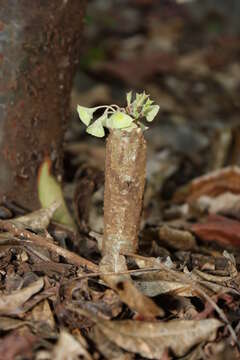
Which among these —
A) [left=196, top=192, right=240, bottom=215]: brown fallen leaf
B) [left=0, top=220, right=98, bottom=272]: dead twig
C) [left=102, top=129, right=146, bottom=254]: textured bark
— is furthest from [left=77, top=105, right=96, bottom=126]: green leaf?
[left=196, top=192, right=240, bottom=215]: brown fallen leaf

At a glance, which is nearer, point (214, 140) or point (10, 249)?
point (10, 249)

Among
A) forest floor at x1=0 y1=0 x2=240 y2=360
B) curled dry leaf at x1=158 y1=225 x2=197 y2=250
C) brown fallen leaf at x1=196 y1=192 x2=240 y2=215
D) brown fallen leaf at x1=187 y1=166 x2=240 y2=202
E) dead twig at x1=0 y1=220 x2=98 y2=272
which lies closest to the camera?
forest floor at x1=0 y1=0 x2=240 y2=360

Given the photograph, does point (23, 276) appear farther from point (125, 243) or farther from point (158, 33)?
point (158, 33)

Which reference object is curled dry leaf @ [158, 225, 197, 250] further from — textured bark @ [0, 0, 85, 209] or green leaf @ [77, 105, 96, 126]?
green leaf @ [77, 105, 96, 126]

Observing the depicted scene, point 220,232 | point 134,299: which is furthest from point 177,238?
point 134,299

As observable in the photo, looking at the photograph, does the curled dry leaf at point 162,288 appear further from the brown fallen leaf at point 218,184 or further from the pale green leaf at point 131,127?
the brown fallen leaf at point 218,184

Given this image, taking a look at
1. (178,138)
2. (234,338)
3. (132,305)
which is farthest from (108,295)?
(178,138)

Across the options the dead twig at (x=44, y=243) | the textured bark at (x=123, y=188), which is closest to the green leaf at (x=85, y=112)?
the textured bark at (x=123, y=188)
